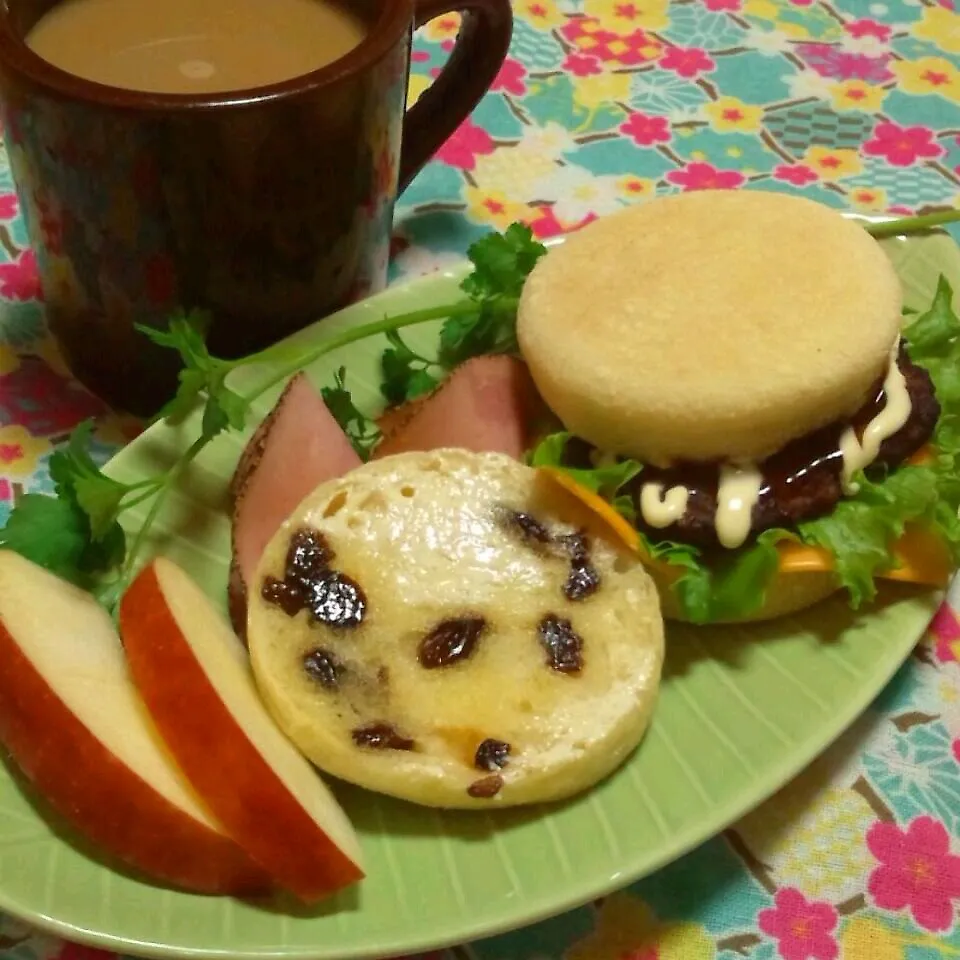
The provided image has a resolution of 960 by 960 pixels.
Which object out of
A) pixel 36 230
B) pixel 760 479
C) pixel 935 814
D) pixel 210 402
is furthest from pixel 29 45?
pixel 935 814

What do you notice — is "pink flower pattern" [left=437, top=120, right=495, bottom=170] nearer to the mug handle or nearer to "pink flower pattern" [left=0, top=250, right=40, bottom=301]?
the mug handle

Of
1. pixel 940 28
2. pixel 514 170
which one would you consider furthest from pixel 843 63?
pixel 514 170

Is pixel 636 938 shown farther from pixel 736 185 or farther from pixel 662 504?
pixel 736 185

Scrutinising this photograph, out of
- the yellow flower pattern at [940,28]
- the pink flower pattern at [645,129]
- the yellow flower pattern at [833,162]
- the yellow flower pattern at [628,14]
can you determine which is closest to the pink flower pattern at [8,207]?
the pink flower pattern at [645,129]

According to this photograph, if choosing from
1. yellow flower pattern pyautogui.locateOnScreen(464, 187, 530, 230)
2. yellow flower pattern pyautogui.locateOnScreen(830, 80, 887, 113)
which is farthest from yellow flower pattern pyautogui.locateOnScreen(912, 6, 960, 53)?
yellow flower pattern pyautogui.locateOnScreen(464, 187, 530, 230)

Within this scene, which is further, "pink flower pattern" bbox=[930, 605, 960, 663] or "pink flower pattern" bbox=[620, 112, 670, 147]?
"pink flower pattern" bbox=[620, 112, 670, 147]
